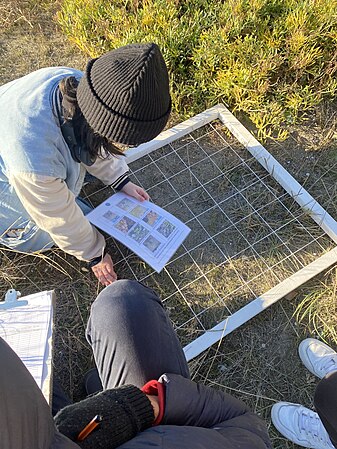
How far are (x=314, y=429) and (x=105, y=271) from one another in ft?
3.55

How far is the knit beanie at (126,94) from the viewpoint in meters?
1.28

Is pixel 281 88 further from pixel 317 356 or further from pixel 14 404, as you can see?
pixel 14 404

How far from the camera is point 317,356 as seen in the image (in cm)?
190

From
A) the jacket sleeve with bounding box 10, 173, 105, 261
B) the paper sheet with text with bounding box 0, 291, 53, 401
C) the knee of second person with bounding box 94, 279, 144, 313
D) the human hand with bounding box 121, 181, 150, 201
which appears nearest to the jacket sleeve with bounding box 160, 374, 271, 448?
the knee of second person with bounding box 94, 279, 144, 313

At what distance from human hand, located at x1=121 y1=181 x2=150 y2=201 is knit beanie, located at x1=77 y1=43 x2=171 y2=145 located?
0.79 m

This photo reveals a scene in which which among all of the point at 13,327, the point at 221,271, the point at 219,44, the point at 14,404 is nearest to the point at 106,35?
the point at 219,44

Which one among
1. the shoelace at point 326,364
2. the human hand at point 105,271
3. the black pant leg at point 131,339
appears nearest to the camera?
the black pant leg at point 131,339

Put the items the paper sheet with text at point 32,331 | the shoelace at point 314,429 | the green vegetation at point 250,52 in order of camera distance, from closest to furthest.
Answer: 1. the paper sheet with text at point 32,331
2. the shoelace at point 314,429
3. the green vegetation at point 250,52

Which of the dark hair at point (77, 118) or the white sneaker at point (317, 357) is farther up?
the dark hair at point (77, 118)

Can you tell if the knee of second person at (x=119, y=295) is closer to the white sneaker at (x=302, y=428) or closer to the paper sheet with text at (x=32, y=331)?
the paper sheet with text at (x=32, y=331)

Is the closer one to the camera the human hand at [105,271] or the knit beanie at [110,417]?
the knit beanie at [110,417]

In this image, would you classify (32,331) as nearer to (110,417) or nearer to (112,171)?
(110,417)

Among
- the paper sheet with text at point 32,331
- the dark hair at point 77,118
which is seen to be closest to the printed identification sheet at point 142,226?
the paper sheet with text at point 32,331

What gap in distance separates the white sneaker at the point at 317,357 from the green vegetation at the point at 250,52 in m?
1.15
